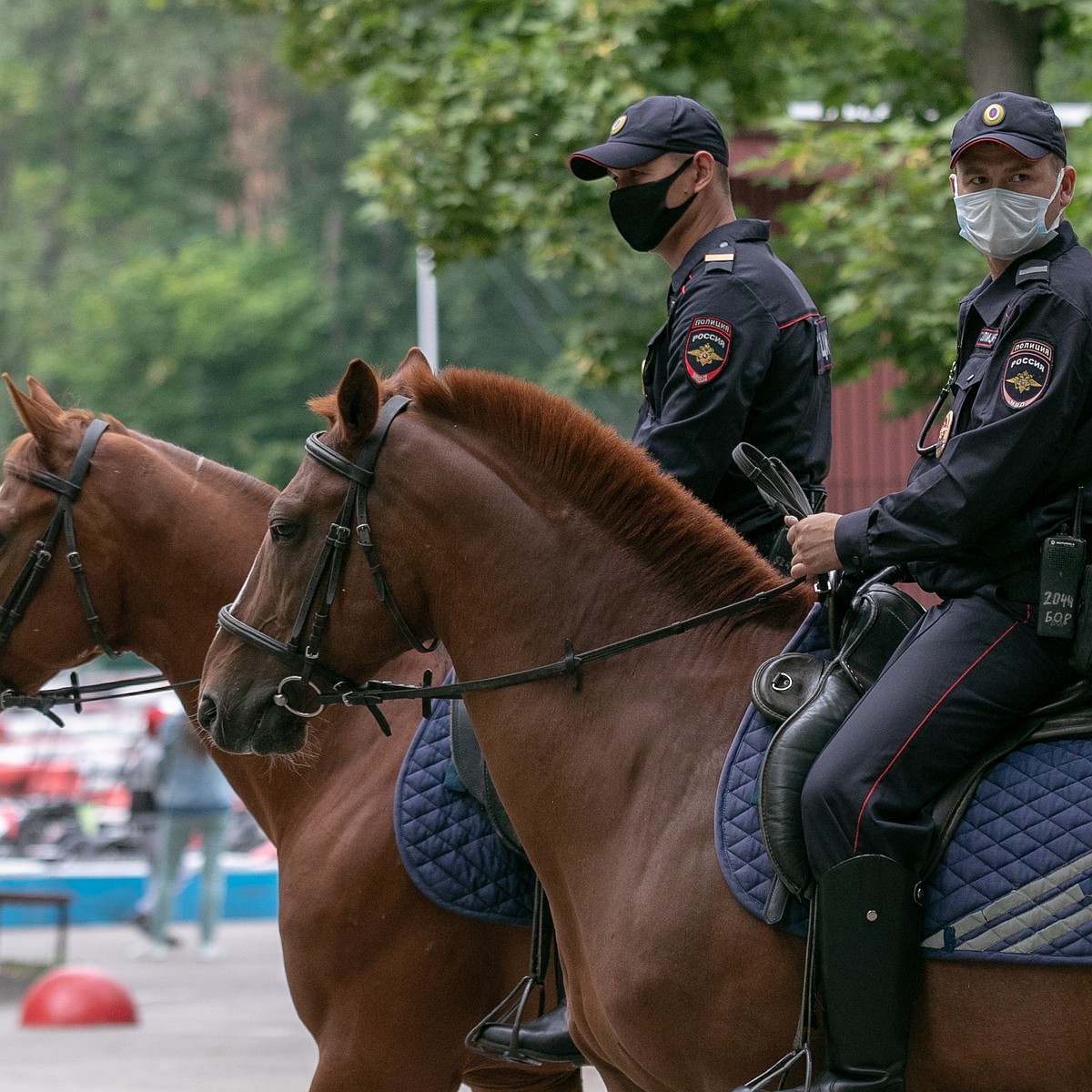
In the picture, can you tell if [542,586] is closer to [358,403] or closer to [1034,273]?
[358,403]

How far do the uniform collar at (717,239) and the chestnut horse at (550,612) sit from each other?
2.28 ft

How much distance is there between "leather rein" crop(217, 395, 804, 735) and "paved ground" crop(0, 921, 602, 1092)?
17.7ft

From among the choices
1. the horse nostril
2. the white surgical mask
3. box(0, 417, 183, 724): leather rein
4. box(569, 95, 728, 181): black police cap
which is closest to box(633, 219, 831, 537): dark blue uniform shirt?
box(569, 95, 728, 181): black police cap

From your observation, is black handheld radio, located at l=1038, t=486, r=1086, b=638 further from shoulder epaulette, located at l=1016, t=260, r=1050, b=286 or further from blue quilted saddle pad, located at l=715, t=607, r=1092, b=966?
shoulder epaulette, located at l=1016, t=260, r=1050, b=286

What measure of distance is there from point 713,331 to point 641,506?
0.55 m

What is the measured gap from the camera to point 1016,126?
332 centimetres

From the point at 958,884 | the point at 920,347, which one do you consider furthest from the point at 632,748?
the point at 920,347

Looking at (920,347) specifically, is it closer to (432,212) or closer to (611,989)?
(432,212)

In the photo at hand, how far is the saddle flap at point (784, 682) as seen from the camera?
11.2 feet

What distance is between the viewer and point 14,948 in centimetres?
1308

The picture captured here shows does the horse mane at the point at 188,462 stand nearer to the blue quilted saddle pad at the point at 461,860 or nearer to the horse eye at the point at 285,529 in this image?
the blue quilted saddle pad at the point at 461,860

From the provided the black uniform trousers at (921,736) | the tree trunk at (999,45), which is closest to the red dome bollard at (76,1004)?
the tree trunk at (999,45)

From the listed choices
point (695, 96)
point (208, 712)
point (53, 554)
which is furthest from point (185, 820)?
point (208, 712)

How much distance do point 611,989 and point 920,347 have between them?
650cm
